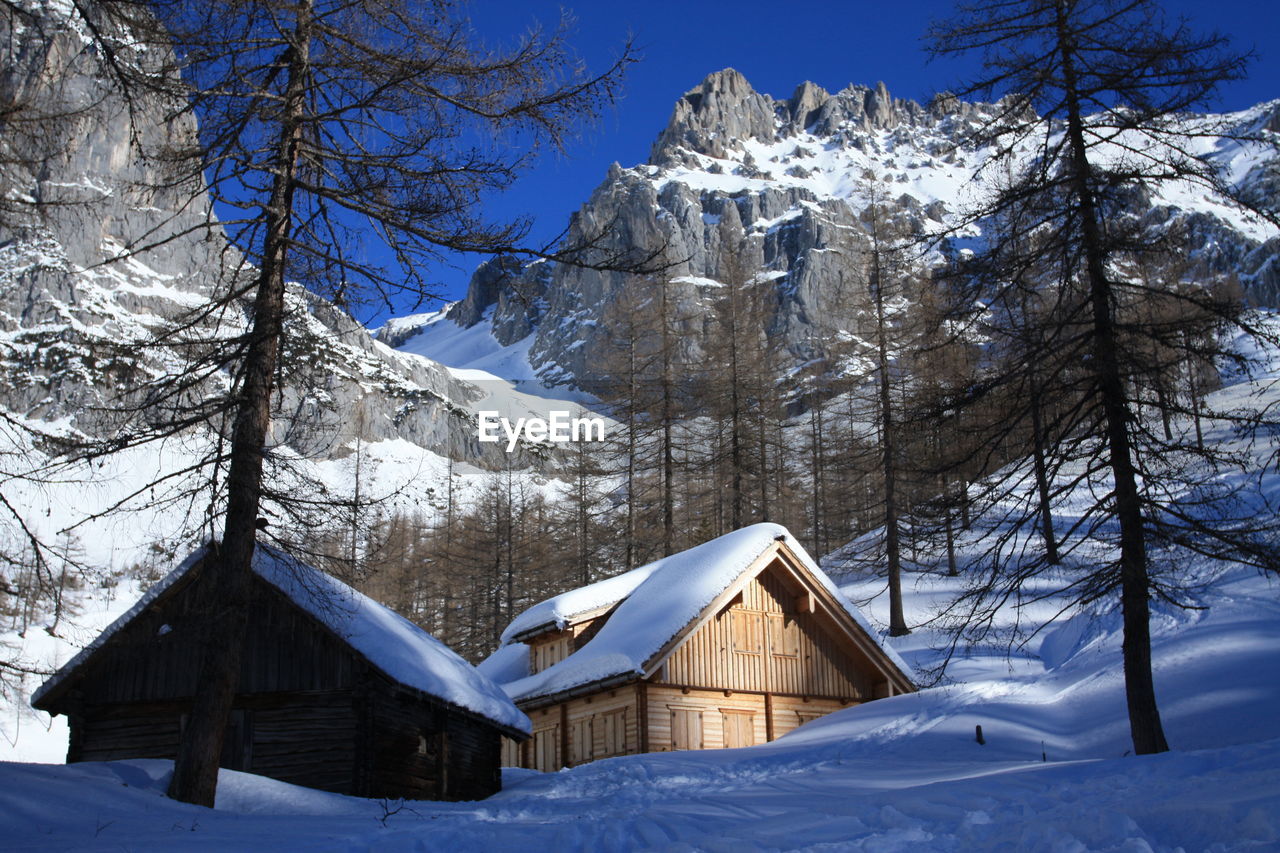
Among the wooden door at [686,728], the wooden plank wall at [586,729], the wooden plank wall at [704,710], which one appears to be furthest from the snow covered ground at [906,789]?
the wooden door at [686,728]

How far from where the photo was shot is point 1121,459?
1267 centimetres

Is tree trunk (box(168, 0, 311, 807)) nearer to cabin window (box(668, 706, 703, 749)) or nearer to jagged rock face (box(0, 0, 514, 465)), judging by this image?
jagged rock face (box(0, 0, 514, 465))

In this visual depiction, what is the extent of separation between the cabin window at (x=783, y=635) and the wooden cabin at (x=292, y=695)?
30.0 feet

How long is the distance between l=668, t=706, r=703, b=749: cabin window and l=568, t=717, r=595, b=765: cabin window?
2458mm

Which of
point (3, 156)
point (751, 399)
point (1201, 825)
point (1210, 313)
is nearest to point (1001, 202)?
point (1210, 313)

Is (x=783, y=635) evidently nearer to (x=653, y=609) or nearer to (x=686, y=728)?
(x=686, y=728)

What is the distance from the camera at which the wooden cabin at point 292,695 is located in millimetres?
16562

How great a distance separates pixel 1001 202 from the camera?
1350 centimetres

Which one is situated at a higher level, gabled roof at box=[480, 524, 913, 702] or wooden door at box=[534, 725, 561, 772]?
gabled roof at box=[480, 524, 913, 702]

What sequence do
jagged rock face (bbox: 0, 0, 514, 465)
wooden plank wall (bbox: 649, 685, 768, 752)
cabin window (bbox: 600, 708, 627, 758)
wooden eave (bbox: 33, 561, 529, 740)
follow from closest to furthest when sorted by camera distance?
1. jagged rock face (bbox: 0, 0, 514, 465)
2. wooden eave (bbox: 33, 561, 529, 740)
3. wooden plank wall (bbox: 649, 685, 768, 752)
4. cabin window (bbox: 600, 708, 627, 758)

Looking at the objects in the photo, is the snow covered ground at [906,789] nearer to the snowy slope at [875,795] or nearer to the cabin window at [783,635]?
the snowy slope at [875,795]

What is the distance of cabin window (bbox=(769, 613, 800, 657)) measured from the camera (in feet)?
81.7

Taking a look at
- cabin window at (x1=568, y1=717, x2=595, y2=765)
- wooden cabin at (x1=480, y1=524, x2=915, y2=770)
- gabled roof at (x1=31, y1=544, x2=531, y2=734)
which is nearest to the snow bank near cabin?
gabled roof at (x1=31, y1=544, x2=531, y2=734)

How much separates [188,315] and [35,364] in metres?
6.79
